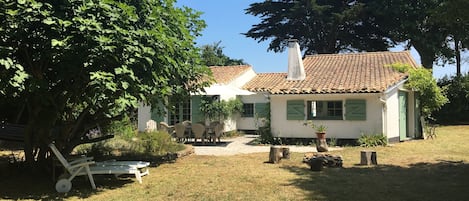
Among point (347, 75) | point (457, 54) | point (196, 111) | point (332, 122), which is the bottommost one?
point (332, 122)

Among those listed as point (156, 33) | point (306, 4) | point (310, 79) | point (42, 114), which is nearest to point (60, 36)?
point (156, 33)

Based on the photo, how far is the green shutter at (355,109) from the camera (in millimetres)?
16453

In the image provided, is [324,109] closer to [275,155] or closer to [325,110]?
[325,110]

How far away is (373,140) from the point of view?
1584 cm

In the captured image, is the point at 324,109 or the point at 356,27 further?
the point at 356,27

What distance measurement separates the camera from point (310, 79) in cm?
1862

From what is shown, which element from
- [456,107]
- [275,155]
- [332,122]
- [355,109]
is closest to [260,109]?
[332,122]

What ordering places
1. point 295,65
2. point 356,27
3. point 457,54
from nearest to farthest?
point 295,65
point 457,54
point 356,27

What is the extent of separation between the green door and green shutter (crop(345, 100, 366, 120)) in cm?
235

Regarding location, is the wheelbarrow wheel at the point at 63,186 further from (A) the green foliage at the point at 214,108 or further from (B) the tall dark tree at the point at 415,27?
(B) the tall dark tree at the point at 415,27

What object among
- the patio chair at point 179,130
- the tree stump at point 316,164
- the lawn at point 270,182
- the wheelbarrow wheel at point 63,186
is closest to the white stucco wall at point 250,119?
the patio chair at point 179,130

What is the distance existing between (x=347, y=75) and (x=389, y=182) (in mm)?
10511

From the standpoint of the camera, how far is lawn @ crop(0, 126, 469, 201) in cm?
751

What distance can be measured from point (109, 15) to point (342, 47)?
104 ft
